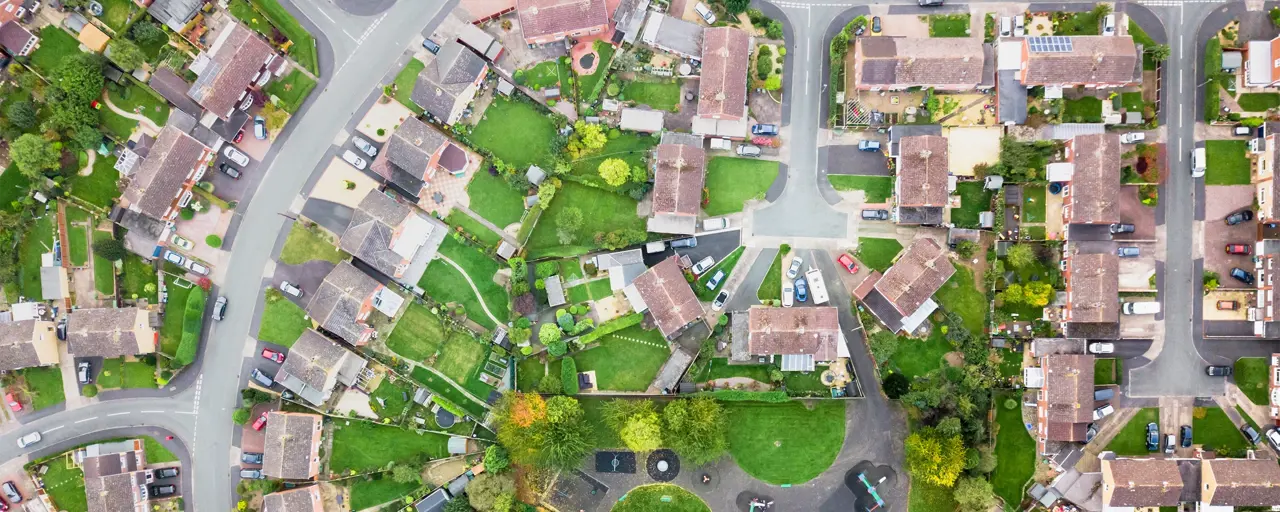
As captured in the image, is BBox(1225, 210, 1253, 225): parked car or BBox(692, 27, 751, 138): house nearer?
BBox(692, 27, 751, 138): house

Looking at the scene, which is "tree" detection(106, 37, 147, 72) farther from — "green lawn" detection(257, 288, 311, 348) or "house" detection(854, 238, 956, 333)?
"house" detection(854, 238, 956, 333)

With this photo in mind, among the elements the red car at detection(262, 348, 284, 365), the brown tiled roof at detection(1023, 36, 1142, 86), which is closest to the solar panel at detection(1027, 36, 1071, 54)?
the brown tiled roof at detection(1023, 36, 1142, 86)

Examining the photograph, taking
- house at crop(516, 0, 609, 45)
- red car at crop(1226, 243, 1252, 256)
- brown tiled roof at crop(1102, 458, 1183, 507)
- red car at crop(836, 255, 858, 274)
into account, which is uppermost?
house at crop(516, 0, 609, 45)

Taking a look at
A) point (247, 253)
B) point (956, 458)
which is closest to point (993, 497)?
point (956, 458)

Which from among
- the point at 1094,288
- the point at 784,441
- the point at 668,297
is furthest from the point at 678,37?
the point at 1094,288

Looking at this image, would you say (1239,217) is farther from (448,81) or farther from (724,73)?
(448,81)

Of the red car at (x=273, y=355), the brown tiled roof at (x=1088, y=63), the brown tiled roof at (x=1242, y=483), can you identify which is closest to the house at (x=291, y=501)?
the red car at (x=273, y=355)
